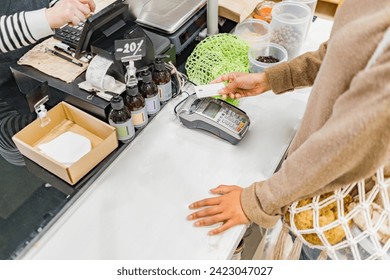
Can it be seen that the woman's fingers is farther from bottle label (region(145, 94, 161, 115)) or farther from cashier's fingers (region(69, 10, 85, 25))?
cashier's fingers (region(69, 10, 85, 25))

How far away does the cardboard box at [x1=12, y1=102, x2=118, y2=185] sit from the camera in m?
0.96

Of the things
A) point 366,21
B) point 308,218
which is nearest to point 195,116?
point 308,218

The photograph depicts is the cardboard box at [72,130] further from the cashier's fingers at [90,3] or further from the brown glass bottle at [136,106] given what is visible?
the cashier's fingers at [90,3]

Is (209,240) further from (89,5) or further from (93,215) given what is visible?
(89,5)

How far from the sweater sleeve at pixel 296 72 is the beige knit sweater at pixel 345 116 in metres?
0.31

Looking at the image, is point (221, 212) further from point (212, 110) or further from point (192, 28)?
point (192, 28)

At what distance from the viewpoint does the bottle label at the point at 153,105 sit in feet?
3.73

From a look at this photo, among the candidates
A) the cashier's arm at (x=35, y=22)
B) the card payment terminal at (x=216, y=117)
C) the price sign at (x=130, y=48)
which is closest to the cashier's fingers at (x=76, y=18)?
the cashier's arm at (x=35, y=22)

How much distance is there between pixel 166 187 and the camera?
0.99 metres

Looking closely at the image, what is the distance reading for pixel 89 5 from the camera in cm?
119

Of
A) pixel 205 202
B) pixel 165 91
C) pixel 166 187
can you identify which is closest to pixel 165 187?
pixel 166 187

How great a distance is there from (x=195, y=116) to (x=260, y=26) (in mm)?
616

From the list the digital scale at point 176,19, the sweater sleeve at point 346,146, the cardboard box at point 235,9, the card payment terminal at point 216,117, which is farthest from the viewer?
the cardboard box at point 235,9

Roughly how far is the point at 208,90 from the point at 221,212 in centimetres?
40
